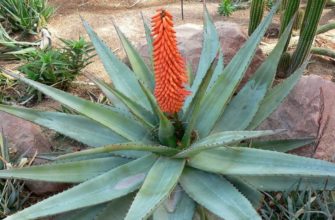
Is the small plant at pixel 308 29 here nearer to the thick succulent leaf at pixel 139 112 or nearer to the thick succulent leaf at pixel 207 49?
the thick succulent leaf at pixel 207 49

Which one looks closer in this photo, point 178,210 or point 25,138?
point 178,210

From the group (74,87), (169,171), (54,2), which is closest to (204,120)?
(169,171)

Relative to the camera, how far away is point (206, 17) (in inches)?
101

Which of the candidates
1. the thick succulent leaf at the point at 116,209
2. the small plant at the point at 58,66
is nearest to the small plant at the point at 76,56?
the small plant at the point at 58,66

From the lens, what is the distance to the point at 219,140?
6.32 feet

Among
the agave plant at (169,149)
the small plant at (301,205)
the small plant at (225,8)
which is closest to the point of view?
the agave plant at (169,149)

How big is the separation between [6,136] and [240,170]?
1452 mm

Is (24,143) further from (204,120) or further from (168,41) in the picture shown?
(168,41)

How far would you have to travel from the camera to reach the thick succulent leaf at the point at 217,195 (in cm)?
188

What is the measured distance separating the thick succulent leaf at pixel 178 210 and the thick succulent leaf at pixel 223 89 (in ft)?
0.96

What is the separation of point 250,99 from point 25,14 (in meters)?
2.58

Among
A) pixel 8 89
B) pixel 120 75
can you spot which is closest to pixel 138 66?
pixel 120 75

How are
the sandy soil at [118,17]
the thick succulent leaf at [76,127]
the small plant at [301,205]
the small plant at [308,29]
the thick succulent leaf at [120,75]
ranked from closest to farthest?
the small plant at [301,205] → the thick succulent leaf at [76,127] → the thick succulent leaf at [120,75] → the small plant at [308,29] → the sandy soil at [118,17]

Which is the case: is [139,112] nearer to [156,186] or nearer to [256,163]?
[156,186]
